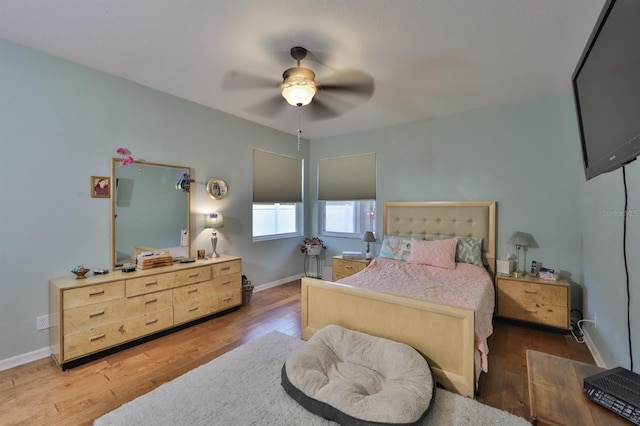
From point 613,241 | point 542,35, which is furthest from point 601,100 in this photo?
point 613,241

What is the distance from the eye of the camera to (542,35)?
204 cm

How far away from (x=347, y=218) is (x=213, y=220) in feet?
7.68

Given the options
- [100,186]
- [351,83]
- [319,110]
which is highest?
[351,83]

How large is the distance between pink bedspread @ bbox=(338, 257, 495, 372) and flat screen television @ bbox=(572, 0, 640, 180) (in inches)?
48.5

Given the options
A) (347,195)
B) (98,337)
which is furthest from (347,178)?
(98,337)

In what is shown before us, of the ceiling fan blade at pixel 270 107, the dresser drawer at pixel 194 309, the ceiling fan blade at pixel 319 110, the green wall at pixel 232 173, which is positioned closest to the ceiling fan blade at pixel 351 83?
the ceiling fan blade at pixel 319 110

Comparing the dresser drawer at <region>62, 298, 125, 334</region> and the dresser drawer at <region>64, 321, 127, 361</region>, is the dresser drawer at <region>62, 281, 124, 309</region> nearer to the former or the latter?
the dresser drawer at <region>62, 298, 125, 334</region>

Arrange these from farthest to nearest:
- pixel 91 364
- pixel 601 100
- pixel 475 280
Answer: pixel 475 280 < pixel 91 364 < pixel 601 100

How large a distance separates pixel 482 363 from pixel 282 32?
9.09 ft

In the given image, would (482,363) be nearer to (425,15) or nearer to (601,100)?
(601,100)

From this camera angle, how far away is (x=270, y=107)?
3287 mm

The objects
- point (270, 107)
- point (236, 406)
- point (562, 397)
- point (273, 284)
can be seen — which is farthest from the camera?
point (273, 284)

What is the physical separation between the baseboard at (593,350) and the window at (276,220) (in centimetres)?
396

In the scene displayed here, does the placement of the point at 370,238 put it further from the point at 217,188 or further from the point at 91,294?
the point at 91,294
